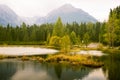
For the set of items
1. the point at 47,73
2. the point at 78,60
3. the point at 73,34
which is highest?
the point at 73,34

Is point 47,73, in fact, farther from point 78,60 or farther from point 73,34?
point 73,34

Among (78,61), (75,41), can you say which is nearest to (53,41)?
(75,41)

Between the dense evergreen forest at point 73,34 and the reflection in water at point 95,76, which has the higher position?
the dense evergreen forest at point 73,34

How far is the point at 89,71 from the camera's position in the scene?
137ft

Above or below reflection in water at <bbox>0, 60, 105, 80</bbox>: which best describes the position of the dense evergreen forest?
above

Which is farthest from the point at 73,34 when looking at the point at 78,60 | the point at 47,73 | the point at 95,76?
the point at 95,76

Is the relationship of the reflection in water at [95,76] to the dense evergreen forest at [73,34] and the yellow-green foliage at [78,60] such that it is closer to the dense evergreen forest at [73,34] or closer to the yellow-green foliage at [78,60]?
the yellow-green foliage at [78,60]

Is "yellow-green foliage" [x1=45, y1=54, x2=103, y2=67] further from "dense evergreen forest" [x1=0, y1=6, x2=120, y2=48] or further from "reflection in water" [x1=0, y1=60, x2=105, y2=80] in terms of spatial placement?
"dense evergreen forest" [x1=0, y1=6, x2=120, y2=48]

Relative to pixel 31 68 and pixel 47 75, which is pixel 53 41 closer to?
pixel 31 68

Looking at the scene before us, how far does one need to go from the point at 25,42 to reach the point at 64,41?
99780 mm

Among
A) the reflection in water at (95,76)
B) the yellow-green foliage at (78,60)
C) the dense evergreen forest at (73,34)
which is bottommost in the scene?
the reflection in water at (95,76)

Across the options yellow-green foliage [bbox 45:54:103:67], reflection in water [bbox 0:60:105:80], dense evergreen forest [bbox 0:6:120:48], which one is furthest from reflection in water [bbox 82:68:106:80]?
dense evergreen forest [bbox 0:6:120:48]

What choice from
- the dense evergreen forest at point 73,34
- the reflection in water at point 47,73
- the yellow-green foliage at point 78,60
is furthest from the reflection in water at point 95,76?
the dense evergreen forest at point 73,34

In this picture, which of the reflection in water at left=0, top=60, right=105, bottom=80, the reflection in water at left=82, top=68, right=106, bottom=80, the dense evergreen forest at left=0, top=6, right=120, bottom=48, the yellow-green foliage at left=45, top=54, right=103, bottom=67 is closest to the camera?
the reflection in water at left=0, top=60, right=105, bottom=80
